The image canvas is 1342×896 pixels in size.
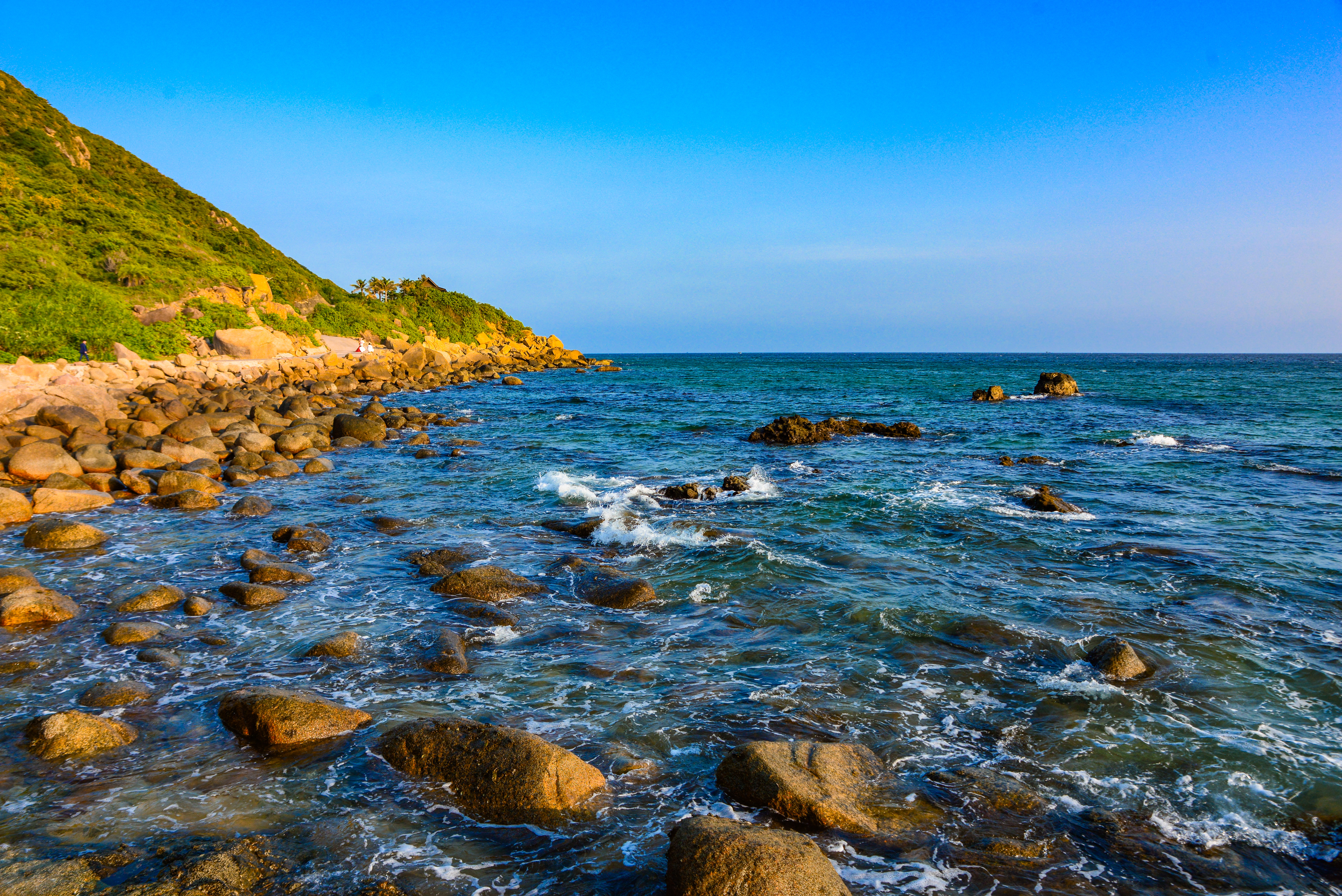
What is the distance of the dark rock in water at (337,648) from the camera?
322 inches

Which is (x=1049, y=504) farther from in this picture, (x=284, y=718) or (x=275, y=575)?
(x=275, y=575)

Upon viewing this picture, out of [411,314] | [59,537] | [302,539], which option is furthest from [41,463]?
[411,314]

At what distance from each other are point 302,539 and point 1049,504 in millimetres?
15645

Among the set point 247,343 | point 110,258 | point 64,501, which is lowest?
point 64,501

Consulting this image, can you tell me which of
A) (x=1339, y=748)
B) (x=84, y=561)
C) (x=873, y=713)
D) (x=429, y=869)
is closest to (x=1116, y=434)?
(x=1339, y=748)

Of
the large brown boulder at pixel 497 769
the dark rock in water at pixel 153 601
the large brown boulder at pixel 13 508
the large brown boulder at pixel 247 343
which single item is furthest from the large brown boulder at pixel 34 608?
the large brown boulder at pixel 247 343

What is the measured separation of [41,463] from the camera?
52.2 feet

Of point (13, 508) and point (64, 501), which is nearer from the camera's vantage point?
point (13, 508)

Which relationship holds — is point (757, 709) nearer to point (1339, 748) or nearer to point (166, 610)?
point (1339, 748)

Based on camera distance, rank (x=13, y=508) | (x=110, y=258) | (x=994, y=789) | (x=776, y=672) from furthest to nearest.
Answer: (x=110, y=258) → (x=13, y=508) → (x=776, y=672) → (x=994, y=789)

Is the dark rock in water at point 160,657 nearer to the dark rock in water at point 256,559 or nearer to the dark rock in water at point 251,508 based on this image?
the dark rock in water at point 256,559

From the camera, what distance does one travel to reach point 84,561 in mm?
11234

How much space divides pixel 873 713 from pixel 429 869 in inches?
175

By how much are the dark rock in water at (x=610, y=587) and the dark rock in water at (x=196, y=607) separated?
5.13 metres
